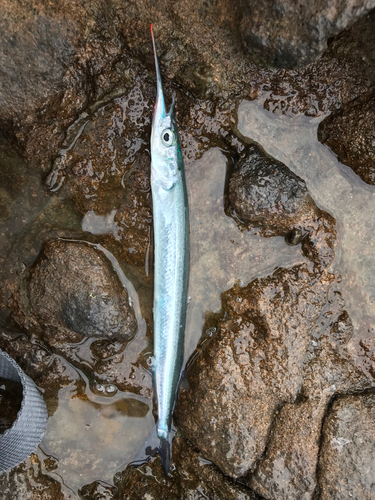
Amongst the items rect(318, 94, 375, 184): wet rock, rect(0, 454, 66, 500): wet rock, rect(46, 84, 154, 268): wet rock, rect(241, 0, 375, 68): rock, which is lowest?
rect(0, 454, 66, 500): wet rock

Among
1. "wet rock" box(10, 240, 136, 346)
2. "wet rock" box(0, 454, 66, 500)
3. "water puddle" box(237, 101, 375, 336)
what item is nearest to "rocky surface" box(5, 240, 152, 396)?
"wet rock" box(10, 240, 136, 346)

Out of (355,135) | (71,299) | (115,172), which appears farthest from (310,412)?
(115,172)

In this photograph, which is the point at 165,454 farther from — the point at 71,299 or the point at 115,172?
the point at 115,172

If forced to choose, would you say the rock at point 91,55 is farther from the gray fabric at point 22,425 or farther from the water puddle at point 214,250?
the gray fabric at point 22,425

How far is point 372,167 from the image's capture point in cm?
328

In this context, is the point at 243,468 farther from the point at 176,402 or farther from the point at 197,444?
the point at 176,402

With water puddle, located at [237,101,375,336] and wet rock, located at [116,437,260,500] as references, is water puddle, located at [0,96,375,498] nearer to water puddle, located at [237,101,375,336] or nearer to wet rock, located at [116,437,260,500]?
→ water puddle, located at [237,101,375,336]

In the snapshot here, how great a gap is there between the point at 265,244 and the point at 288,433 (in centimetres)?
157

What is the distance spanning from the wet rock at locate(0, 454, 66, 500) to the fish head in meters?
2.74

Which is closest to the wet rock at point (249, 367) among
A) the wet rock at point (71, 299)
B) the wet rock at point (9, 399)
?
the wet rock at point (71, 299)

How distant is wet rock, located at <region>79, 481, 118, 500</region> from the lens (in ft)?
11.0

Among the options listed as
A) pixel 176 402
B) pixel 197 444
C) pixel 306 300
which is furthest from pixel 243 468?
pixel 306 300

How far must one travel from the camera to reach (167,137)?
3094 millimetres

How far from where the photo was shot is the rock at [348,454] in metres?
2.89
